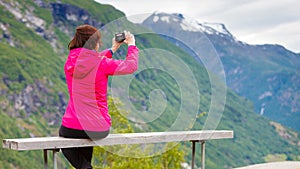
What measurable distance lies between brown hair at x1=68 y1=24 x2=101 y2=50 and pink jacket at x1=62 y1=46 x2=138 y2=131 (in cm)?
6

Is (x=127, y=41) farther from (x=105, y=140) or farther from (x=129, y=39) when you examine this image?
(x=105, y=140)

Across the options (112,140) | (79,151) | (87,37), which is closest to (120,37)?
(87,37)

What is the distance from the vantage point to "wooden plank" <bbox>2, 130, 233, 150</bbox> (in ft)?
16.9

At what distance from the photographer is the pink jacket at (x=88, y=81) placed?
18.0 ft

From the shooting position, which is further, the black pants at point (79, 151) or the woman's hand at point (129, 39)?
the woman's hand at point (129, 39)

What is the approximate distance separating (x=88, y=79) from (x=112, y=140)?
74 centimetres

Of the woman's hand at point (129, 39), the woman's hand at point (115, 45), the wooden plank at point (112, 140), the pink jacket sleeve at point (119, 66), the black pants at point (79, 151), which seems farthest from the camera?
the woman's hand at point (115, 45)

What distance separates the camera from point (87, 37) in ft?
18.2

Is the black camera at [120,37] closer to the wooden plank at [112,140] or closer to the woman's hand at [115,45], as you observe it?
the woman's hand at [115,45]

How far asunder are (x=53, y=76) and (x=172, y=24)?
620ft

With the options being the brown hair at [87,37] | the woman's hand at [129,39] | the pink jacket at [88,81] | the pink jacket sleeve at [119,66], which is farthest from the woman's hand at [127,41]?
the brown hair at [87,37]

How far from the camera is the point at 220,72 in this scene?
6.70 meters

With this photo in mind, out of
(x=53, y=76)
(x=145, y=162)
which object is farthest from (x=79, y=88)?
(x=53, y=76)

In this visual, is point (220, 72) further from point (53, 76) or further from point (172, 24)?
point (53, 76)
